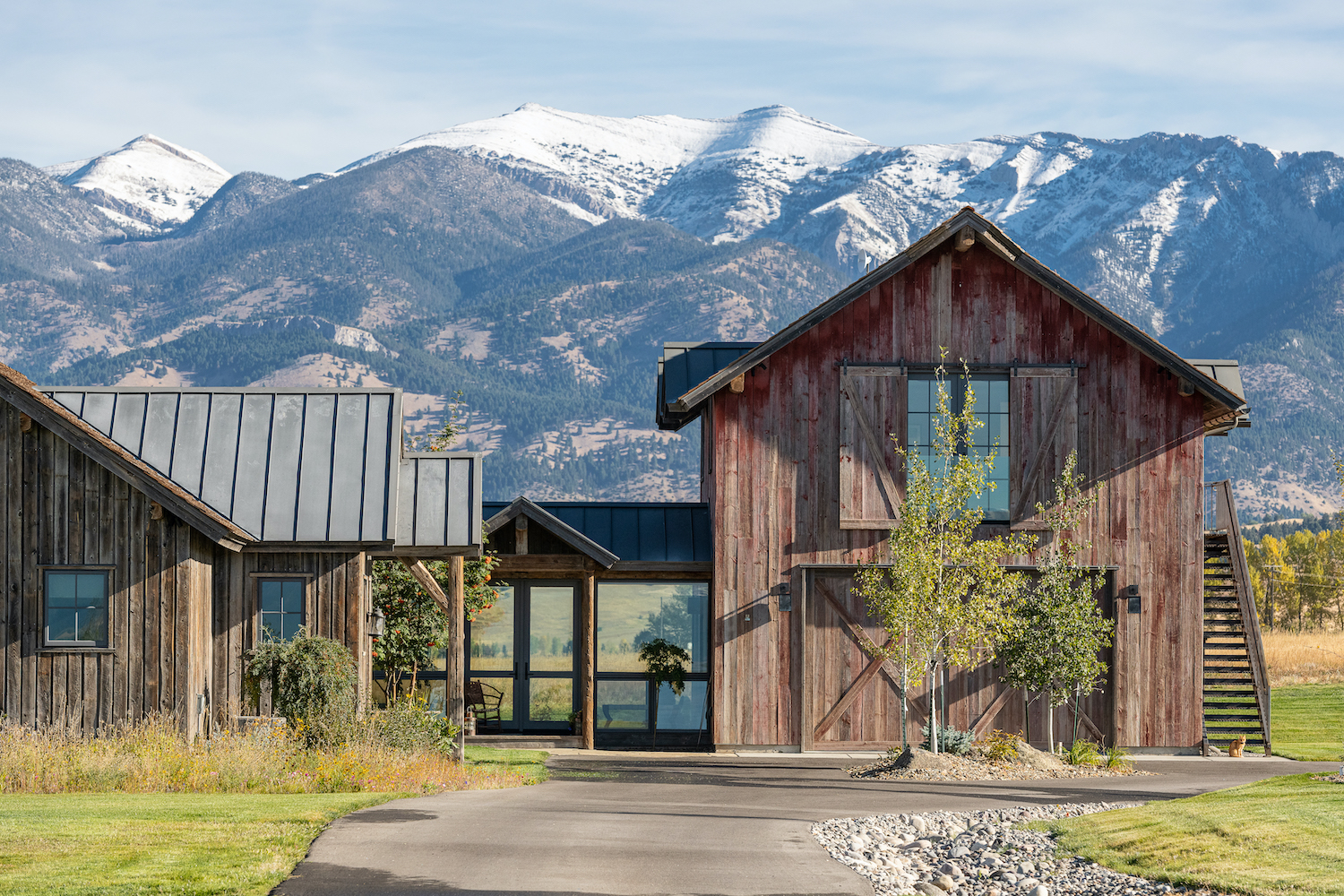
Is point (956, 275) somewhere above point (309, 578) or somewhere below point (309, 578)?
above

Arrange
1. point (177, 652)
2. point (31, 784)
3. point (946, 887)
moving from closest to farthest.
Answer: point (946, 887)
point (31, 784)
point (177, 652)

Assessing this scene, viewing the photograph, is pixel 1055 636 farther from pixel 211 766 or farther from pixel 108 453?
pixel 108 453

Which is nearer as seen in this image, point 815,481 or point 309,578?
point 309,578

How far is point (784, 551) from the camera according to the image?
959 inches

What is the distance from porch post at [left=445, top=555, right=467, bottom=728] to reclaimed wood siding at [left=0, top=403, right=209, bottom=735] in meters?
3.35

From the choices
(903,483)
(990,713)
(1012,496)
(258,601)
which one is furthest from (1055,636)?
(258,601)

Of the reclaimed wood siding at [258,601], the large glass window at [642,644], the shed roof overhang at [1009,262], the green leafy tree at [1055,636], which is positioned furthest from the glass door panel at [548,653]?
the green leafy tree at [1055,636]

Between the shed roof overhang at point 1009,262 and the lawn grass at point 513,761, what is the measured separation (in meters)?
6.13

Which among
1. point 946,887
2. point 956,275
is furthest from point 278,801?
point 956,275

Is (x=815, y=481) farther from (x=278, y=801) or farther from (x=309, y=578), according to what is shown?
A: (x=278, y=801)

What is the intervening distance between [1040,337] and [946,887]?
13.9 meters

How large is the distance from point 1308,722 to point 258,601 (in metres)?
21.6

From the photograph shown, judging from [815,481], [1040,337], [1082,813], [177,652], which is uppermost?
[1040,337]

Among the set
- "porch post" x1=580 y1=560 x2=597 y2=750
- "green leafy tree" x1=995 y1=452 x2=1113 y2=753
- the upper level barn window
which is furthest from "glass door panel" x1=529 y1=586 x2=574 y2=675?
"green leafy tree" x1=995 y1=452 x2=1113 y2=753
